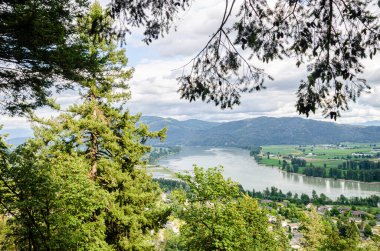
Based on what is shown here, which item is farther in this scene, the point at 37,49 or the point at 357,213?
the point at 357,213

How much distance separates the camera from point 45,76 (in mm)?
8070

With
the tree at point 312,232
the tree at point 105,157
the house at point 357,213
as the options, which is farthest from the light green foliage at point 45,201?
the house at point 357,213

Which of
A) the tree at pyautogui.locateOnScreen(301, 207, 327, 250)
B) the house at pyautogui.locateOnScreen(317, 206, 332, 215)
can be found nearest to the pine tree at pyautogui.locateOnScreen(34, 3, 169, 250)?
the tree at pyautogui.locateOnScreen(301, 207, 327, 250)

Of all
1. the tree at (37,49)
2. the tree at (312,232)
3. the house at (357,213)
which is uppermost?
the tree at (37,49)

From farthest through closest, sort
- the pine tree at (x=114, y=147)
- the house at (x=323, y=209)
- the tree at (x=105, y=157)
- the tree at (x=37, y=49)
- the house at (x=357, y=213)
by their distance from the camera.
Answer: the house at (x=323, y=209) < the house at (x=357, y=213) < the pine tree at (x=114, y=147) < the tree at (x=105, y=157) < the tree at (x=37, y=49)

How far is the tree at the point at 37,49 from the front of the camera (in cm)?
636

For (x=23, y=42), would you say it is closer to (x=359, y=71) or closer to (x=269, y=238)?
(x=359, y=71)

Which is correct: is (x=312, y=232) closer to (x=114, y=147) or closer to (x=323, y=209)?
(x=114, y=147)

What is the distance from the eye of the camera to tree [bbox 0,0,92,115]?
20.9 feet

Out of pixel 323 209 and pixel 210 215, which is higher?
pixel 210 215

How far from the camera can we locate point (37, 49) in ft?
23.5

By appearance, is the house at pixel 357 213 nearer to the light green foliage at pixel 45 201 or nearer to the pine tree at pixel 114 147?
the pine tree at pixel 114 147

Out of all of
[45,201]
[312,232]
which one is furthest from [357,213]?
[45,201]

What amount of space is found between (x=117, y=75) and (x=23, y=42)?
24.1ft
